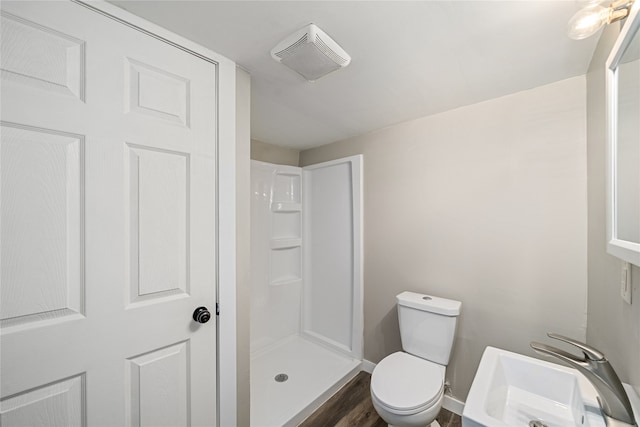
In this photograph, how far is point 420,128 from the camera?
6.21 ft

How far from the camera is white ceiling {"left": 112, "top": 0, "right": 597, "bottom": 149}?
0.92 meters

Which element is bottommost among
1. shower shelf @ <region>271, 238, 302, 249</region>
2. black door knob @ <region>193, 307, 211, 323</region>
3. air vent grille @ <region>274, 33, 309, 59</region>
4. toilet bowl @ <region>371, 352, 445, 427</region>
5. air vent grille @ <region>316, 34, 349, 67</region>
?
toilet bowl @ <region>371, 352, 445, 427</region>

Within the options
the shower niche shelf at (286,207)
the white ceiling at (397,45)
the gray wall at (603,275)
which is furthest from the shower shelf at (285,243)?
the gray wall at (603,275)

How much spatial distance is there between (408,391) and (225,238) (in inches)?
48.3

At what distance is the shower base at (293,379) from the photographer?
1.67 meters

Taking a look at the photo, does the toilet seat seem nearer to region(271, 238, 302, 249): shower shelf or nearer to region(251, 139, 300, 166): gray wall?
region(271, 238, 302, 249): shower shelf

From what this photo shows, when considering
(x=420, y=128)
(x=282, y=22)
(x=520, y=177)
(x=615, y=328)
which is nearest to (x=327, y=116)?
(x=420, y=128)

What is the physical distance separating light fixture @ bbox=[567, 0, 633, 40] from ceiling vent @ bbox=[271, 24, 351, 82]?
76cm

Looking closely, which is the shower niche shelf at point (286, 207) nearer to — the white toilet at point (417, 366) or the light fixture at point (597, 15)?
the white toilet at point (417, 366)

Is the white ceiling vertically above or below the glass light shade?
above

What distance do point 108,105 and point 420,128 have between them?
1.81 meters

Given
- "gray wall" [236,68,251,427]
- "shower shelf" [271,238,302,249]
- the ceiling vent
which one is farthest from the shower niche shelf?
the ceiling vent

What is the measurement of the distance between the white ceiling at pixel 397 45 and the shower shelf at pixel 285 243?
1306 millimetres

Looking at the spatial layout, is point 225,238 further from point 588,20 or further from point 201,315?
point 588,20
